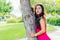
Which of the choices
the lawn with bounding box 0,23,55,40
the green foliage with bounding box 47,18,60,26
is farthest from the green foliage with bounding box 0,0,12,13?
the green foliage with bounding box 47,18,60,26

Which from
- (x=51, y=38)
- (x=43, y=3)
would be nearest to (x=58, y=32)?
(x=51, y=38)

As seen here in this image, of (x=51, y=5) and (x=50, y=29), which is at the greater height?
(x=51, y=5)

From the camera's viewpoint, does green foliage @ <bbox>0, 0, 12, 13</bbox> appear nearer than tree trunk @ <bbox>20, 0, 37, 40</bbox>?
No

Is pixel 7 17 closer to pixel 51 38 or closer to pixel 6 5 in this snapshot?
pixel 6 5

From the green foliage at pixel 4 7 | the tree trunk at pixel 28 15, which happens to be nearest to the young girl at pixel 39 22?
the tree trunk at pixel 28 15

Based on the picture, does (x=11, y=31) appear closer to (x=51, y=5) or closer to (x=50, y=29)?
(x=50, y=29)

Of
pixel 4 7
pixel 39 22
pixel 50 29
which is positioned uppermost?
pixel 4 7

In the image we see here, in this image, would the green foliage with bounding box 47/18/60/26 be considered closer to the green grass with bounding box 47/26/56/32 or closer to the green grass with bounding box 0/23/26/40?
the green grass with bounding box 47/26/56/32

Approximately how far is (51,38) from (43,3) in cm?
45

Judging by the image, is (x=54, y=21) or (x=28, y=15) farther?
(x=54, y=21)

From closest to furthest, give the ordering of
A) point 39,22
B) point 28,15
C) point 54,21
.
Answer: point 28,15
point 39,22
point 54,21

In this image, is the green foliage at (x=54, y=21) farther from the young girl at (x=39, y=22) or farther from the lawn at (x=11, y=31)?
the lawn at (x=11, y=31)

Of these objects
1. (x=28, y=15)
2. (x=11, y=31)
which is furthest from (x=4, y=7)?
(x=28, y=15)

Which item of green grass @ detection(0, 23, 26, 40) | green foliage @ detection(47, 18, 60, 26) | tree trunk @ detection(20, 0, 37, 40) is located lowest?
green grass @ detection(0, 23, 26, 40)
